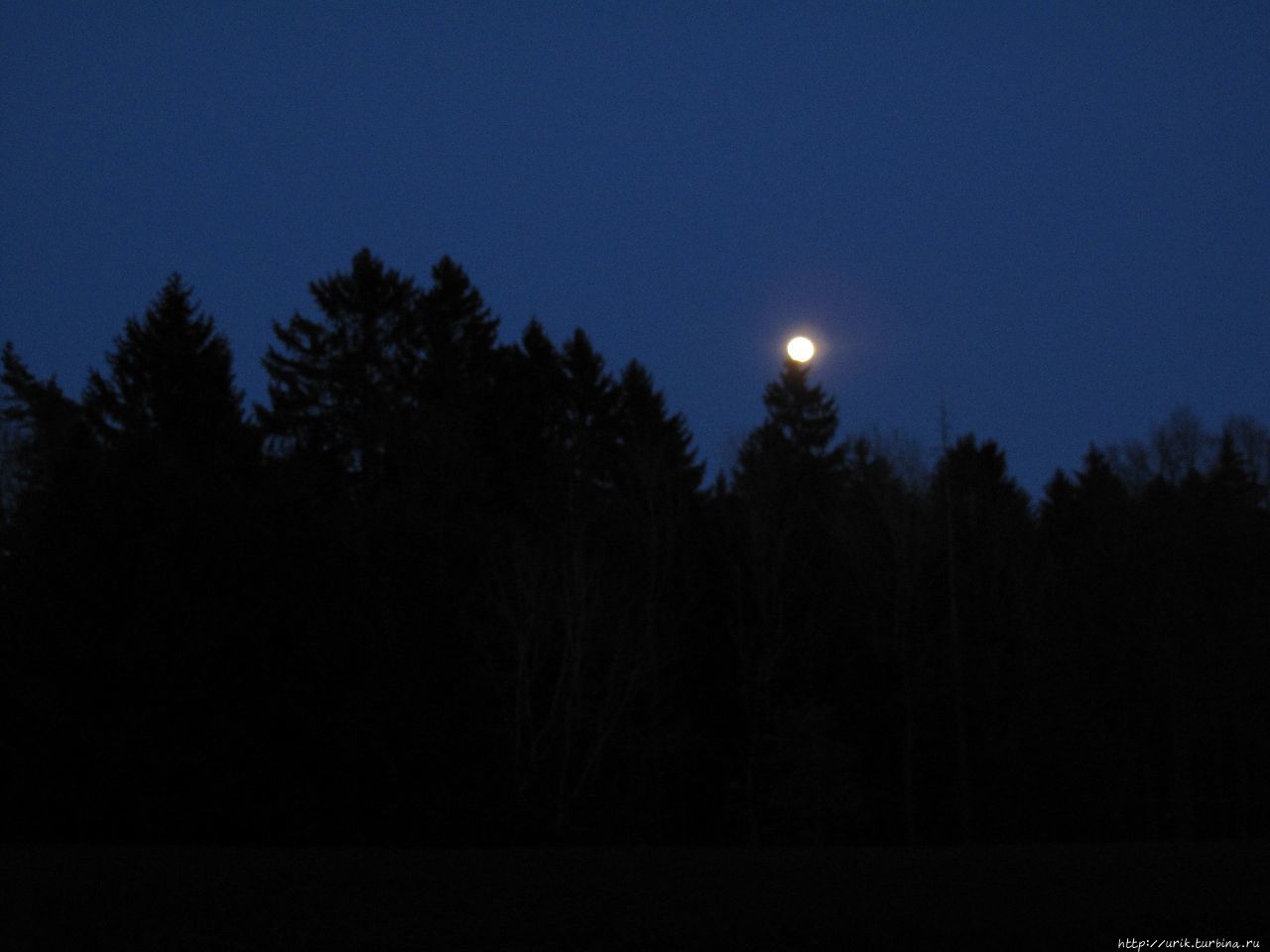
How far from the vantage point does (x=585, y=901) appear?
10773 millimetres

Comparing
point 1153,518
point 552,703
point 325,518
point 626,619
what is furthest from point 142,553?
point 1153,518

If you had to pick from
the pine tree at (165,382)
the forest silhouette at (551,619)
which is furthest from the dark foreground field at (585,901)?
the pine tree at (165,382)

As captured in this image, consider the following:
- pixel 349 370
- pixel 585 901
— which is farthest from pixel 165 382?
pixel 585 901

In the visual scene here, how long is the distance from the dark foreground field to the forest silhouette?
28.3ft

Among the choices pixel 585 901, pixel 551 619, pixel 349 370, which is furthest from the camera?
pixel 349 370

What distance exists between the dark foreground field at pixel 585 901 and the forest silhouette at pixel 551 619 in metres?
8.63

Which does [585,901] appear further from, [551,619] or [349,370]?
[349,370]

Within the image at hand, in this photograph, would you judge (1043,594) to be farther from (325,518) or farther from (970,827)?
(325,518)

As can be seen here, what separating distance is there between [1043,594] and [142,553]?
96.6ft

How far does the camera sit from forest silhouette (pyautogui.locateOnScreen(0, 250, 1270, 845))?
72.0ft

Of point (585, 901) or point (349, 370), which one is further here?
point (349, 370)

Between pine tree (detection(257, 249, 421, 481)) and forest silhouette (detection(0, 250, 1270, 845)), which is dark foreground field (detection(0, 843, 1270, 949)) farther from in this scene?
pine tree (detection(257, 249, 421, 481))

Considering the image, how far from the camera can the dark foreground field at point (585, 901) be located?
9406 mm

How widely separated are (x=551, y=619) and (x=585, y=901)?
64.3 ft
